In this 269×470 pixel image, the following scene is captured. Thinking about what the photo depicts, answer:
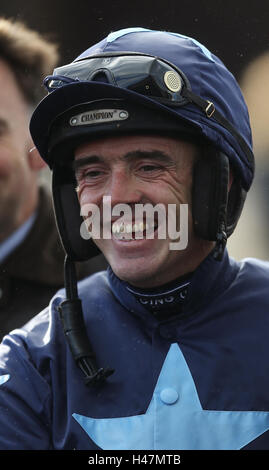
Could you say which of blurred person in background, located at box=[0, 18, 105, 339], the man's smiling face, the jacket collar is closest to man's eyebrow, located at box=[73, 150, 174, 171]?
the man's smiling face

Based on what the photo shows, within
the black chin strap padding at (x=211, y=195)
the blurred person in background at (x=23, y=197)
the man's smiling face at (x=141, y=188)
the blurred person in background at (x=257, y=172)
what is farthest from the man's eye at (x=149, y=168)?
the blurred person in background at (x=23, y=197)

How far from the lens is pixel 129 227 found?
2359 mm

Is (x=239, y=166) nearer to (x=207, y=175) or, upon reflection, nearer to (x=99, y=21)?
(x=207, y=175)

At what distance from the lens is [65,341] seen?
2.47m

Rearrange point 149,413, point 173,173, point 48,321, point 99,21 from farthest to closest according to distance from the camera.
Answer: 1. point 99,21
2. point 48,321
3. point 173,173
4. point 149,413

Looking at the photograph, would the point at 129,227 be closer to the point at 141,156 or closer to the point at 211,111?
the point at 141,156

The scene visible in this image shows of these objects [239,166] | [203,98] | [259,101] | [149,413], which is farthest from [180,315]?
[259,101]

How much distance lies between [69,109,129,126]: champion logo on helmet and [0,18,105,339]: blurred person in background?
1513mm

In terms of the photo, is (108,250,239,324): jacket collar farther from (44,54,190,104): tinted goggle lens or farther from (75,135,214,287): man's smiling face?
(44,54,190,104): tinted goggle lens

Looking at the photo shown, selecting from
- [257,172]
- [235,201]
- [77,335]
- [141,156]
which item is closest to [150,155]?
[141,156]

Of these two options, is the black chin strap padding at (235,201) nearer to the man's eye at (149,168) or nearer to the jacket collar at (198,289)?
the jacket collar at (198,289)

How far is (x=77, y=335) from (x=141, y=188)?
0.50m

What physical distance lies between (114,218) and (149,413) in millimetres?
596

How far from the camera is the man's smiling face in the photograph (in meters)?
2.35
